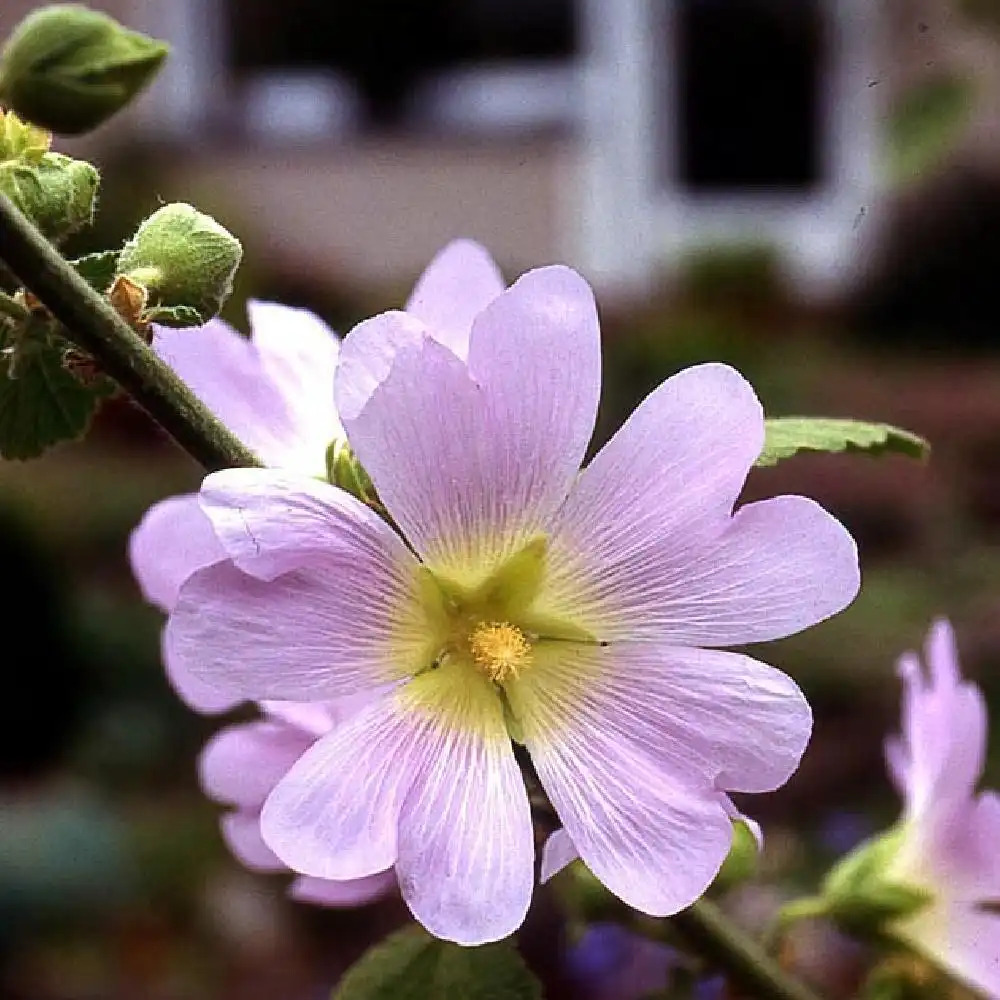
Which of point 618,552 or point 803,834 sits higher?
point 618,552

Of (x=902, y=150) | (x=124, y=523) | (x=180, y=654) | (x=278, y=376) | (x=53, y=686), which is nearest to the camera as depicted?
(x=180, y=654)

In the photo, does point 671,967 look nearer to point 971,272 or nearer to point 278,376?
point 278,376

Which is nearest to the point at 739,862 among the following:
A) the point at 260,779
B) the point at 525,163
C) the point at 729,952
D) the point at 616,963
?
the point at 729,952

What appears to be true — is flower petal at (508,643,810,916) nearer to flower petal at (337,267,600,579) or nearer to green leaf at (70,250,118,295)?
flower petal at (337,267,600,579)

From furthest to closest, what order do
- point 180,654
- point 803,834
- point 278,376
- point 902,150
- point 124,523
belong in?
1. point 124,523
2. point 803,834
3. point 902,150
4. point 278,376
5. point 180,654

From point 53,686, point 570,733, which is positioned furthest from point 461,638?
point 53,686

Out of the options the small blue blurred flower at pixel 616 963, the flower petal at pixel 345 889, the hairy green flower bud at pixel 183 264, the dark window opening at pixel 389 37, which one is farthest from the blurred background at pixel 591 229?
the hairy green flower bud at pixel 183 264

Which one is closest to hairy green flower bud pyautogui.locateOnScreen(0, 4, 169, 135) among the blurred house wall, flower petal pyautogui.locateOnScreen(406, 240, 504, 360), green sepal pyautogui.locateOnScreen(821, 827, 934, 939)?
flower petal pyautogui.locateOnScreen(406, 240, 504, 360)

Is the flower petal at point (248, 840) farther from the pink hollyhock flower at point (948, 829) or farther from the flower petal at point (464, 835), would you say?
the pink hollyhock flower at point (948, 829)
